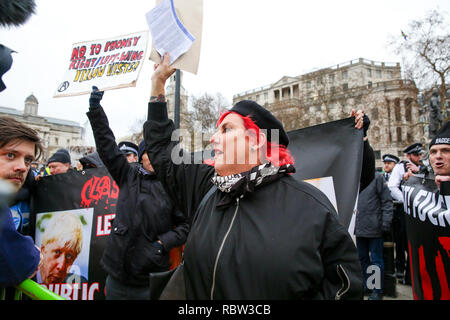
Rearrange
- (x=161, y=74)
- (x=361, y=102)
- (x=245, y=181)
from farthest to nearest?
(x=361, y=102) < (x=161, y=74) < (x=245, y=181)

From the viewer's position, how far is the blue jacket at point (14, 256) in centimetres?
127

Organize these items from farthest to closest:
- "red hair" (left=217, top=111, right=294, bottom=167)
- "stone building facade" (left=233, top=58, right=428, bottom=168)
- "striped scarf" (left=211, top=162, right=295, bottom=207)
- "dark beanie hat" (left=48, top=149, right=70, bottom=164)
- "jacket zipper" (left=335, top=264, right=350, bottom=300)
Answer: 1. "stone building facade" (left=233, top=58, right=428, bottom=168)
2. "dark beanie hat" (left=48, top=149, right=70, bottom=164)
3. "red hair" (left=217, top=111, right=294, bottom=167)
4. "striped scarf" (left=211, top=162, right=295, bottom=207)
5. "jacket zipper" (left=335, top=264, right=350, bottom=300)

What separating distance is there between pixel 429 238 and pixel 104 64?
Result: 336 cm

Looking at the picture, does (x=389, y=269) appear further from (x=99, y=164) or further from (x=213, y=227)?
(x=99, y=164)

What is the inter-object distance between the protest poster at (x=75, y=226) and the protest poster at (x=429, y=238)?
330cm

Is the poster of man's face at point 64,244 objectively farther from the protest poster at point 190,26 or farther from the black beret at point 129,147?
the protest poster at point 190,26

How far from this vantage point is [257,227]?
1332 millimetres

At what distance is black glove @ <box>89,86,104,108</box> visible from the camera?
2414 millimetres

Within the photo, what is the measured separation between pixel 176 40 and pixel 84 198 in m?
2.75

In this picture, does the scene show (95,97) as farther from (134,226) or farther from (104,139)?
(134,226)

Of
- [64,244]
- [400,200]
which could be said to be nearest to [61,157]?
[64,244]

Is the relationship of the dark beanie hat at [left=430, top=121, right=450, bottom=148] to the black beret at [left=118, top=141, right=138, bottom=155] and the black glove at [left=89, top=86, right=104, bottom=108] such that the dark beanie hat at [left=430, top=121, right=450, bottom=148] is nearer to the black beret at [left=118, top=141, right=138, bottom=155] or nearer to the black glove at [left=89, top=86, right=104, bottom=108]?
the black glove at [left=89, top=86, right=104, bottom=108]

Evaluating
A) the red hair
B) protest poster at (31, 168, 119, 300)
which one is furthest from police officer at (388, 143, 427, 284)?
protest poster at (31, 168, 119, 300)

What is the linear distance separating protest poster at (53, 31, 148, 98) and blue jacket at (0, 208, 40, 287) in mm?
1436
